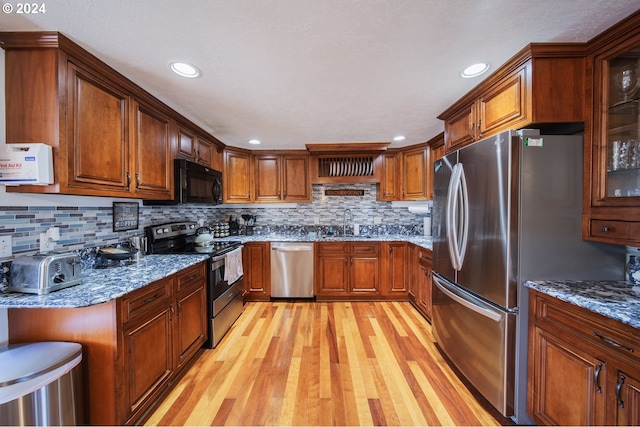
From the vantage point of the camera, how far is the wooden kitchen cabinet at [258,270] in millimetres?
3346

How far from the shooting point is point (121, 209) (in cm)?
206

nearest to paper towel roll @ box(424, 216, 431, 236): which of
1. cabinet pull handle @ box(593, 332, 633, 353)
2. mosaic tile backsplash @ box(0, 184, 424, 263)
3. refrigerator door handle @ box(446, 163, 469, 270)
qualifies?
mosaic tile backsplash @ box(0, 184, 424, 263)

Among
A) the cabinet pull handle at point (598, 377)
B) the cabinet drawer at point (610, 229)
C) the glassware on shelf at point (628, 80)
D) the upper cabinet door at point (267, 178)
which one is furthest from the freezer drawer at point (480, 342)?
the upper cabinet door at point (267, 178)

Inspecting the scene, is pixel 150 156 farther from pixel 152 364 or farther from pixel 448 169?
pixel 448 169

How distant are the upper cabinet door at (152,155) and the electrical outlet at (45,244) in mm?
542

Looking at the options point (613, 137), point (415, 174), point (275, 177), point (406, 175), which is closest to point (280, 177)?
point (275, 177)

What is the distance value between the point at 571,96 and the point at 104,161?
2951 millimetres

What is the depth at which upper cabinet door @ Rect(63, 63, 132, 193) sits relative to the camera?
1.36 meters

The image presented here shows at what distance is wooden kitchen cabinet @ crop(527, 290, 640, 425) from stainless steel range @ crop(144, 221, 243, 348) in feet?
8.00

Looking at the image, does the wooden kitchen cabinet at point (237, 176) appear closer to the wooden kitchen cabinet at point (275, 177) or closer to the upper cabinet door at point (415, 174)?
the wooden kitchen cabinet at point (275, 177)

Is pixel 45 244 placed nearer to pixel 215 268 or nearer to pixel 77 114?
pixel 77 114

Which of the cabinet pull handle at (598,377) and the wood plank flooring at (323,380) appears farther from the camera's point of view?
the wood plank flooring at (323,380)

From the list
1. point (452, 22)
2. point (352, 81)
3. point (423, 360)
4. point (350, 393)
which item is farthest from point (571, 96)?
point (350, 393)

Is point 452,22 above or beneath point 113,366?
above
